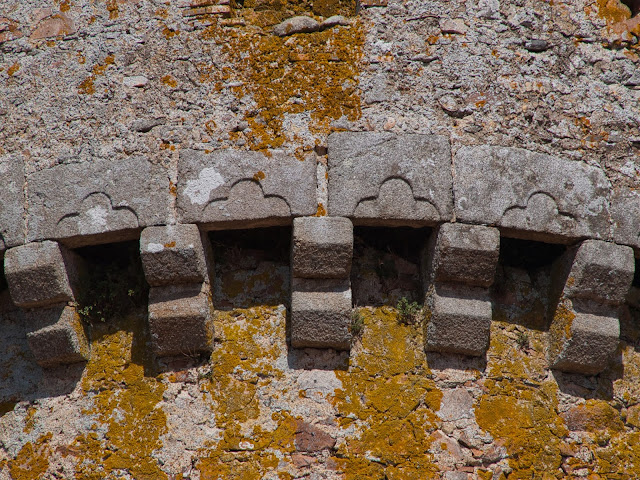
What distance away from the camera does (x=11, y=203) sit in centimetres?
414

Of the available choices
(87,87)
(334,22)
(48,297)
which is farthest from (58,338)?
(334,22)

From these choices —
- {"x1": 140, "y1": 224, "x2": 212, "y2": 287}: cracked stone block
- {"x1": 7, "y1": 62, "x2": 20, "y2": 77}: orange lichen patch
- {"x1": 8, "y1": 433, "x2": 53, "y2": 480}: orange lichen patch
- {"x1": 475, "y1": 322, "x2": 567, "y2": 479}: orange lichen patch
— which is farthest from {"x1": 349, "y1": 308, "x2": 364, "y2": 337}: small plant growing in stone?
{"x1": 7, "y1": 62, "x2": 20, "y2": 77}: orange lichen patch

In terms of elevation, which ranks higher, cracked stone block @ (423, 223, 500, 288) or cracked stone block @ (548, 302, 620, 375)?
cracked stone block @ (423, 223, 500, 288)

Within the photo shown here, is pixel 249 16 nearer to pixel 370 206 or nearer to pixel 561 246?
A: pixel 370 206

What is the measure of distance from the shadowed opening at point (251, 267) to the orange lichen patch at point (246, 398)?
8 cm

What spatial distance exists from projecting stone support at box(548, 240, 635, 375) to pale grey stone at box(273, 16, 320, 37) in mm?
2046

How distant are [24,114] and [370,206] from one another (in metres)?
2.21

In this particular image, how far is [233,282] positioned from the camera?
13.8ft

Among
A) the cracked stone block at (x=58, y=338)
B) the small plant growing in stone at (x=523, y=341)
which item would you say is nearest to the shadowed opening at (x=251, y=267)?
the cracked stone block at (x=58, y=338)

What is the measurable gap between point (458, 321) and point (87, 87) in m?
2.62

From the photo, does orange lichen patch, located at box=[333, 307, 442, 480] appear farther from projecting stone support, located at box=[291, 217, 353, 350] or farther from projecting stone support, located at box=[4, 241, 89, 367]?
projecting stone support, located at box=[4, 241, 89, 367]

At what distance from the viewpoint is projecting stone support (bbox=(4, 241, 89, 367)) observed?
4.04 metres

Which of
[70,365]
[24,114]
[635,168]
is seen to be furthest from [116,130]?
[635,168]

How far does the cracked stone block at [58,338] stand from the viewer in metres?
4.08
